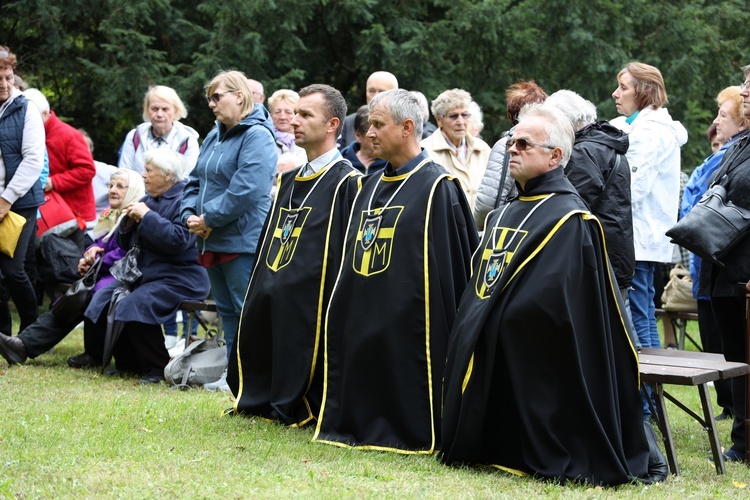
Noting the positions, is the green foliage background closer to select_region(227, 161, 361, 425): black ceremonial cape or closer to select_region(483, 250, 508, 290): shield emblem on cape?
select_region(227, 161, 361, 425): black ceremonial cape

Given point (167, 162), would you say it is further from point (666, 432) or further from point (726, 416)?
point (666, 432)

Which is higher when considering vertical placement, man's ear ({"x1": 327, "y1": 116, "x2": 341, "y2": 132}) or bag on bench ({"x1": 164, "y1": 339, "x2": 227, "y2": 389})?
man's ear ({"x1": 327, "y1": 116, "x2": 341, "y2": 132})

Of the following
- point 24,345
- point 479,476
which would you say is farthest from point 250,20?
point 479,476

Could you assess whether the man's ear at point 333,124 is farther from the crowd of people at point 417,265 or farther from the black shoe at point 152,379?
the black shoe at point 152,379

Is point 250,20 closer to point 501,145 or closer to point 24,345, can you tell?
point 24,345

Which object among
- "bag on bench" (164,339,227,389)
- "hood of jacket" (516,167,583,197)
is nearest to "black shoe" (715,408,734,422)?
"hood of jacket" (516,167,583,197)

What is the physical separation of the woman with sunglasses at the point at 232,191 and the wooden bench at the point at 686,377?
2.97 m

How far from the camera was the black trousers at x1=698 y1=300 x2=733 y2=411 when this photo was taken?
7398mm

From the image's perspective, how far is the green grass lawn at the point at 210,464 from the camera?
4.79 meters

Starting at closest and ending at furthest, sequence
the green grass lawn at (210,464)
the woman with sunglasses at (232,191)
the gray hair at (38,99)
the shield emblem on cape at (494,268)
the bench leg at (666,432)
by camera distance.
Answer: the green grass lawn at (210,464) < the shield emblem on cape at (494,268) < the bench leg at (666,432) < the woman with sunglasses at (232,191) < the gray hair at (38,99)

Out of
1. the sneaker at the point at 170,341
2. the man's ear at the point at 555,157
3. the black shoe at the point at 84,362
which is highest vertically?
the man's ear at the point at 555,157

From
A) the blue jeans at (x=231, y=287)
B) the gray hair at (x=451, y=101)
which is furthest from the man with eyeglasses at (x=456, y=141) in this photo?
the blue jeans at (x=231, y=287)

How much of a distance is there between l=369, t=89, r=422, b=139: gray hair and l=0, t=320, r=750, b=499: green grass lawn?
1820mm

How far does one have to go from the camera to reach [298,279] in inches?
253
